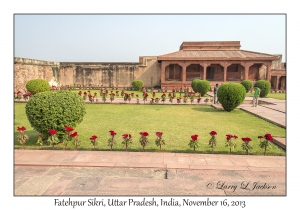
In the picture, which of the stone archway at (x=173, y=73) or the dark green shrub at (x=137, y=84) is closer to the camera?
the dark green shrub at (x=137, y=84)

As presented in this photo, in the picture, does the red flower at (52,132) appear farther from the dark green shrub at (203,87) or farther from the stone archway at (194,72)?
the stone archway at (194,72)

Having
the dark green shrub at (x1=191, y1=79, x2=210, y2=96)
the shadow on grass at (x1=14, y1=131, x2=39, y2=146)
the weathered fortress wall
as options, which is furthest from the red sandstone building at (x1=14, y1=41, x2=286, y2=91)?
the shadow on grass at (x1=14, y1=131, x2=39, y2=146)

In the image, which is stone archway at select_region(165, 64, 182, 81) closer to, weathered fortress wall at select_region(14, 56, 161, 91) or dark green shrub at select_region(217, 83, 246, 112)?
Result: weathered fortress wall at select_region(14, 56, 161, 91)

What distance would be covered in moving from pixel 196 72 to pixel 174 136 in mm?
19729

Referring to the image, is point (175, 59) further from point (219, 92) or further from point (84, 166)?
point (84, 166)

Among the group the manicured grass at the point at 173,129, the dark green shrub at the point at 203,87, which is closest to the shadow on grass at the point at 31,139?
the manicured grass at the point at 173,129

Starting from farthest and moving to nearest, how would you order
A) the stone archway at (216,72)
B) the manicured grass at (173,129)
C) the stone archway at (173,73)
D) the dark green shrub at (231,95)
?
the stone archway at (173,73) < the stone archway at (216,72) < the dark green shrub at (231,95) < the manicured grass at (173,129)

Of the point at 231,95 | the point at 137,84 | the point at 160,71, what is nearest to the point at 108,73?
the point at 137,84

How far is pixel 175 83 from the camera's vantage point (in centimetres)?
2220

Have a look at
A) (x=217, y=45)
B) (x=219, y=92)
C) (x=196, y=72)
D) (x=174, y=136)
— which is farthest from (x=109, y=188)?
(x=217, y=45)

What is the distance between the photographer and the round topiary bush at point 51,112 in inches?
181

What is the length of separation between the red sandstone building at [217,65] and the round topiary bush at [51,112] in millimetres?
17606

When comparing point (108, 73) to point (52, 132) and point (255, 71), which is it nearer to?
point (255, 71)

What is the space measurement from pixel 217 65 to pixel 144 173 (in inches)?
898
